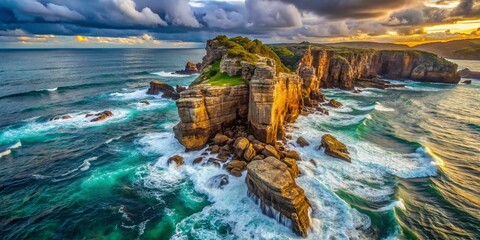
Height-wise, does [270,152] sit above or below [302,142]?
above

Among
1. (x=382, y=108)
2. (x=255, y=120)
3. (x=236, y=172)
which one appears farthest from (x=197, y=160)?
(x=382, y=108)

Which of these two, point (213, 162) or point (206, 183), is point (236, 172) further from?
point (213, 162)

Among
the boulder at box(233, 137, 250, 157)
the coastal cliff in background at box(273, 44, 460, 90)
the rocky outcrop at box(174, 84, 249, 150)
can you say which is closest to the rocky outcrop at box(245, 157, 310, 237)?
the boulder at box(233, 137, 250, 157)

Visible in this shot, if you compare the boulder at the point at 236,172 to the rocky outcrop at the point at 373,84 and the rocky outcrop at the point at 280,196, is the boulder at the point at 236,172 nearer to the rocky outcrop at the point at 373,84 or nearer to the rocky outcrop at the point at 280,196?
the rocky outcrop at the point at 280,196

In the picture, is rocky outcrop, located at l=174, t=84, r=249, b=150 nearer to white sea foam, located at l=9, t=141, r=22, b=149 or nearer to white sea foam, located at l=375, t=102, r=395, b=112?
white sea foam, located at l=9, t=141, r=22, b=149

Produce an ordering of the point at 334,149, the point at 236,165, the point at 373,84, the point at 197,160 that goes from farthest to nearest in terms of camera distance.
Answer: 1. the point at 373,84
2. the point at 334,149
3. the point at 197,160
4. the point at 236,165

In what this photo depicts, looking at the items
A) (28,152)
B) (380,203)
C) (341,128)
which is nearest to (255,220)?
(380,203)
